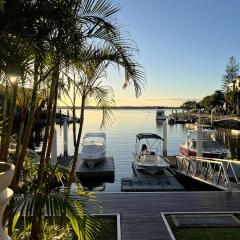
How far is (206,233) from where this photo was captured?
910 centimetres

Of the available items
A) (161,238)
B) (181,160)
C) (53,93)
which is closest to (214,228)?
(161,238)

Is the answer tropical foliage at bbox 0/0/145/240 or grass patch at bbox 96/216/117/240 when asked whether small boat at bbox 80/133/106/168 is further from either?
tropical foliage at bbox 0/0/145/240

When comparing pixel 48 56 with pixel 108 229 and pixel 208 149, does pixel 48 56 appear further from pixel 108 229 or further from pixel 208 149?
pixel 208 149

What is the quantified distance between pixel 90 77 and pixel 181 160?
16.4 metres

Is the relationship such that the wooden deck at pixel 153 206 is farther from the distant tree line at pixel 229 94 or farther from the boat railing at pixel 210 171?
the distant tree line at pixel 229 94

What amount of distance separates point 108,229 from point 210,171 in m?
8.92

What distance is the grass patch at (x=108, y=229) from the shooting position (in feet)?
29.3

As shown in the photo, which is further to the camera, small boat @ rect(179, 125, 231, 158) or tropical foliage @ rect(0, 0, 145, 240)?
small boat @ rect(179, 125, 231, 158)

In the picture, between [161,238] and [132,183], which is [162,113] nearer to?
[132,183]

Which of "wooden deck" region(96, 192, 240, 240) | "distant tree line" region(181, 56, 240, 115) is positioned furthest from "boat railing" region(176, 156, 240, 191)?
"distant tree line" region(181, 56, 240, 115)

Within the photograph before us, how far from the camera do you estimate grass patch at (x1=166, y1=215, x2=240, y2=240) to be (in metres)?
8.81

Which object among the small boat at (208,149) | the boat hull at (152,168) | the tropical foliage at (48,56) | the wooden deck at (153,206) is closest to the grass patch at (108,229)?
the wooden deck at (153,206)

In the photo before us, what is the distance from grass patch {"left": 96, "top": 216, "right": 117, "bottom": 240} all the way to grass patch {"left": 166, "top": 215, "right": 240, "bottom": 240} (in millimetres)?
1348

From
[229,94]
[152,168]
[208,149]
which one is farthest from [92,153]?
[229,94]
